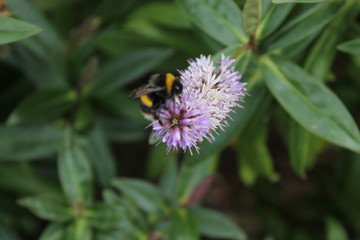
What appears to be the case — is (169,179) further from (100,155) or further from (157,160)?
(100,155)

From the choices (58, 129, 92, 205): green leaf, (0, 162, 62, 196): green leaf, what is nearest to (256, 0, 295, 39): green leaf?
(58, 129, 92, 205): green leaf

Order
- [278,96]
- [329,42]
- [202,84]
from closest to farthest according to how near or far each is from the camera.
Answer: [202,84]
[278,96]
[329,42]

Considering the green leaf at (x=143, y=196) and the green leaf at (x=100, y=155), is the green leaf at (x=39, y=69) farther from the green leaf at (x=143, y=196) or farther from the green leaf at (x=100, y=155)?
the green leaf at (x=143, y=196)

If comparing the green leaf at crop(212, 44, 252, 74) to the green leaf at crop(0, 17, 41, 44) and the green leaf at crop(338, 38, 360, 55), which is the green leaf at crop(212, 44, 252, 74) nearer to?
the green leaf at crop(338, 38, 360, 55)

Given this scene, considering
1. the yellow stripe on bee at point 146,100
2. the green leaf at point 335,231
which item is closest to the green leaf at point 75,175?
the yellow stripe on bee at point 146,100

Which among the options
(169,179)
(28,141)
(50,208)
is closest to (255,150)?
(169,179)

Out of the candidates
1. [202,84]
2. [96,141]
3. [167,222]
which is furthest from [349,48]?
[96,141]

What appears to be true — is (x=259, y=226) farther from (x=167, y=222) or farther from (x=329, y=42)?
(x=329, y=42)
